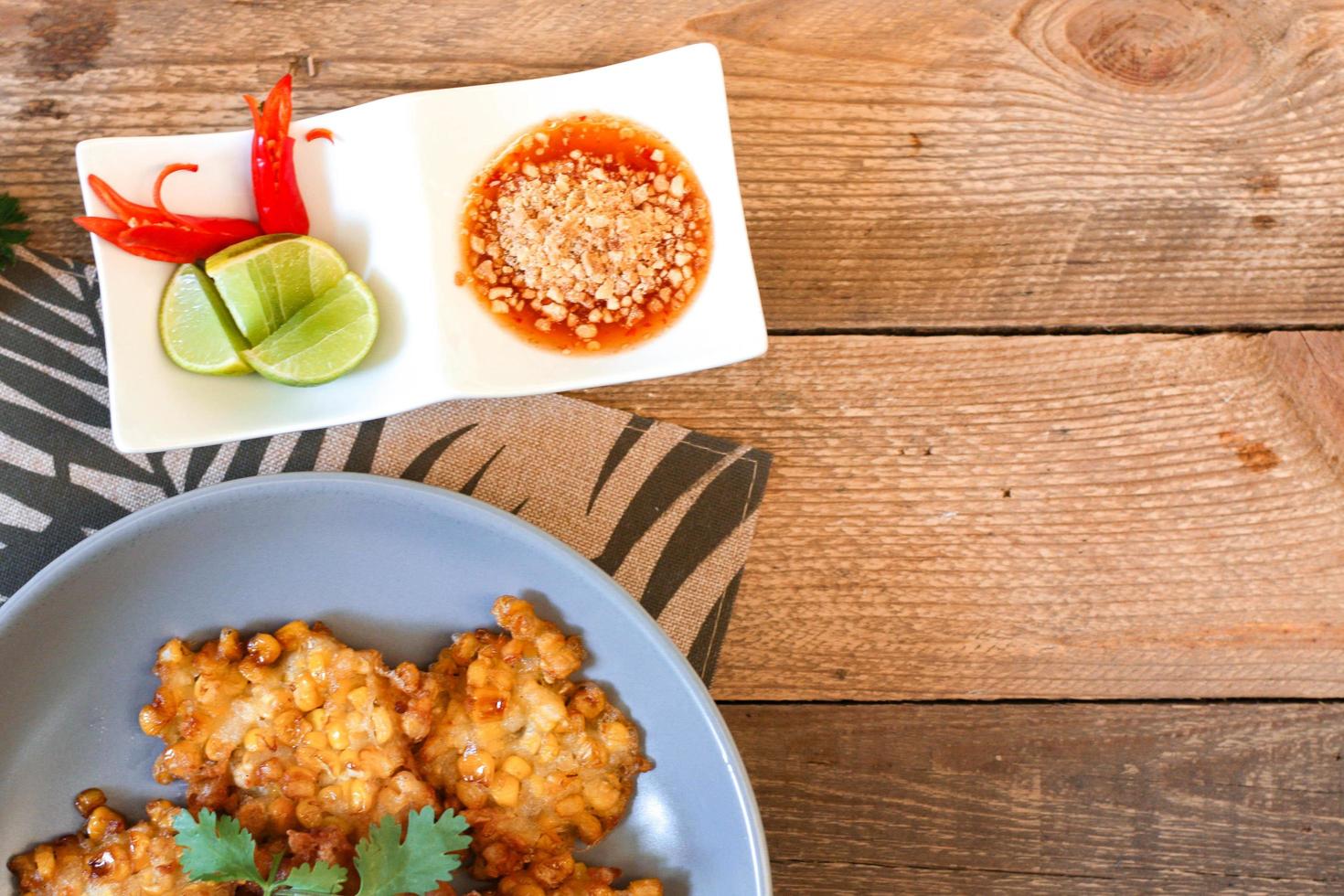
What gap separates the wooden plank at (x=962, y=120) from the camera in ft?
7.17

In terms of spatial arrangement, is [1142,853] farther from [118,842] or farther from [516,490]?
[118,842]

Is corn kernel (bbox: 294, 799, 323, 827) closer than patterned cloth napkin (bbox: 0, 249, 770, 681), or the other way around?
corn kernel (bbox: 294, 799, 323, 827)

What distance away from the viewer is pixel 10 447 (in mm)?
2061

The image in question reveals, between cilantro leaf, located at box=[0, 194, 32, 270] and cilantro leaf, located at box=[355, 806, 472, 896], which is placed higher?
cilantro leaf, located at box=[0, 194, 32, 270]

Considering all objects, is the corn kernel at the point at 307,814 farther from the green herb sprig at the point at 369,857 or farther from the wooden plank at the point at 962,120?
the wooden plank at the point at 962,120

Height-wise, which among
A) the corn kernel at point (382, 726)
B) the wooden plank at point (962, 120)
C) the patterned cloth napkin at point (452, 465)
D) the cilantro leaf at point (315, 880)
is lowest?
the cilantro leaf at point (315, 880)

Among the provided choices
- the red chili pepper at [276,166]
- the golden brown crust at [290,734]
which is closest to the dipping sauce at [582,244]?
the red chili pepper at [276,166]

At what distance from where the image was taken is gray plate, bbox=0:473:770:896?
1.91 meters

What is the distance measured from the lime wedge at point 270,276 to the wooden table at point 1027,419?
469 mm

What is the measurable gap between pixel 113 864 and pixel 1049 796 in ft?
6.06

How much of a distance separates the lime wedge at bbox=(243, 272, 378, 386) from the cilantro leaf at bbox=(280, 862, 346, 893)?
86 centimetres

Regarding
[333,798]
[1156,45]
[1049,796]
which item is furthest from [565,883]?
[1156,45]

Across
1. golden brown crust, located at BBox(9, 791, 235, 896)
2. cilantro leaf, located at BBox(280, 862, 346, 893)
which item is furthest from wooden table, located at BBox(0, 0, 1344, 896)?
golden brown crust, located at BBox(9, 791, 235, 896)

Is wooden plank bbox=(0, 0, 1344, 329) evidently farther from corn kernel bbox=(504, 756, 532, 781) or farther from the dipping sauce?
corn kernel bbox=(504, 756, 532, 781)
